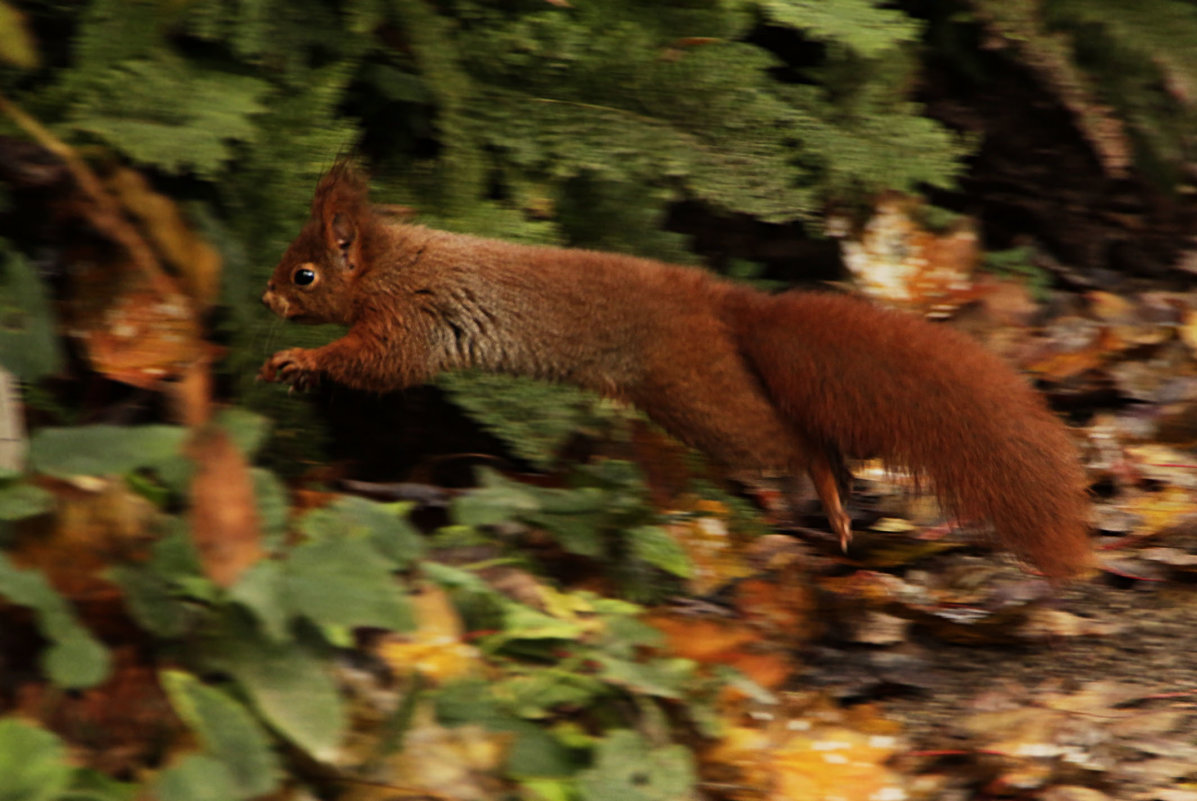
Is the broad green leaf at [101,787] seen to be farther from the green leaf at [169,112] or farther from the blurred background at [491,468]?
the green leaf at [169,112]

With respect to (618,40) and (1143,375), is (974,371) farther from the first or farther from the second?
(1143,375)

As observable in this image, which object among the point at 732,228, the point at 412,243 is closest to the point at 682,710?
the point at 412,243

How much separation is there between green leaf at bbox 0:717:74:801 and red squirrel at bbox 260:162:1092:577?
1286 mm

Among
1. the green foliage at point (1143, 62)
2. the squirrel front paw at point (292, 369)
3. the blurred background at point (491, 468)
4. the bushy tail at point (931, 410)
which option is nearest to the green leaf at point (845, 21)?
the blurred background at point (491, 468)

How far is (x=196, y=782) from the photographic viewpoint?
1.54 m

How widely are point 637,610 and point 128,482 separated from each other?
0.86 metres

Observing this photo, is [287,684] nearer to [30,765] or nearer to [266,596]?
[266,596]

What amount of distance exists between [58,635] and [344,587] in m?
0.36

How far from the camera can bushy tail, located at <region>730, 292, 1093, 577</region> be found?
8.22 ft

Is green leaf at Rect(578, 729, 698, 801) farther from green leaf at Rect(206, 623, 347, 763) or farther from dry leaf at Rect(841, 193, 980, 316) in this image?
dry leaf at Rect(841, 193, 980, 316)

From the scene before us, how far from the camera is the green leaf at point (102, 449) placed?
1.68m

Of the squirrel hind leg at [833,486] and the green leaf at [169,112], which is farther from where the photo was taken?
the squirrel hind leg at [833,486]

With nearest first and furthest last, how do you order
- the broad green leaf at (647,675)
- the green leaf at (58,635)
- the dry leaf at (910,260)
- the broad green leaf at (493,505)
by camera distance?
the green leaf at (58,635)
the broad green leaf at (647,675)
the broad green leaf at (493,505)
the dry leaf at (910,260)

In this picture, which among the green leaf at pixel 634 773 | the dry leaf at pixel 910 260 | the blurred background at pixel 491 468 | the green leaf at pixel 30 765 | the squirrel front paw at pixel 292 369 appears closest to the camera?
the green leaf at pixel 30 765
